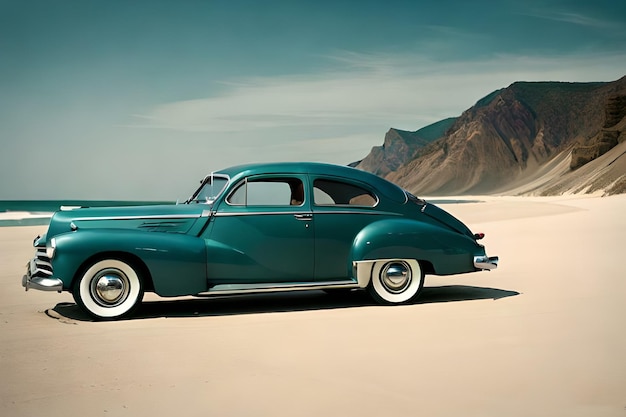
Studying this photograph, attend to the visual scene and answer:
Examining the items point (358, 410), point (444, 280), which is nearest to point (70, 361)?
point (358, 410)

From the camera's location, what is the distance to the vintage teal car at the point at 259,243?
823 centimetres


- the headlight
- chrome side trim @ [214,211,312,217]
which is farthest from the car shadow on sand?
chrome side trim @ [214,211,312,217]

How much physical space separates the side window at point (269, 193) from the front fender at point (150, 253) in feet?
2.33

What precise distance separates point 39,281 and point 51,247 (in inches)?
15.3

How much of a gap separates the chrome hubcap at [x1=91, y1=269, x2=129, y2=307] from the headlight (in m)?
0.52

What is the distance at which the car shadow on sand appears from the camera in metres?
8.77

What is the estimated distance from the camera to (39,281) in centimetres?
820

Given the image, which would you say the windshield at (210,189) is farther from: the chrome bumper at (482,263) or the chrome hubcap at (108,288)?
the chrome bumper at (482,263)

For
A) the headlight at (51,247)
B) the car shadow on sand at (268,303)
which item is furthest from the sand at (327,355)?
the headlight at (51,247)

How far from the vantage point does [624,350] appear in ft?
20.6

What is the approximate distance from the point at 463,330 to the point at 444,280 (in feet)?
16.0

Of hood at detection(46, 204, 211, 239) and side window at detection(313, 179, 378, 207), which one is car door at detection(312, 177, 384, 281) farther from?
hood at detection(46, 204, 211, 239)

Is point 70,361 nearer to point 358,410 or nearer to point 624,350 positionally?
point 358,410

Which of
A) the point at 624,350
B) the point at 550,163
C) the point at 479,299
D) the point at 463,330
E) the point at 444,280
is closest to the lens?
the point at 624,350
